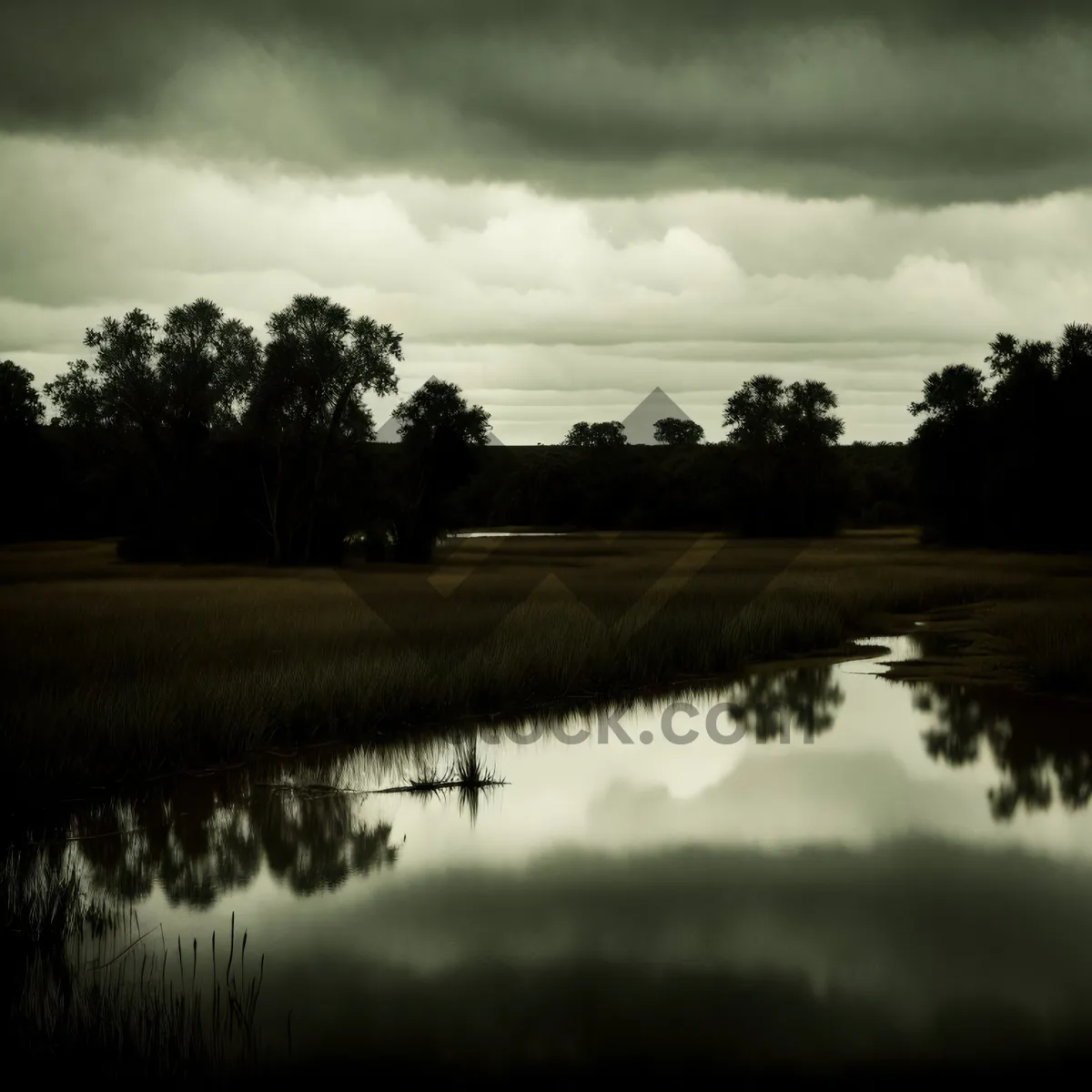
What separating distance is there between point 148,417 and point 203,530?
573 cm

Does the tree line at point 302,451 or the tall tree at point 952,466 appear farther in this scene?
the tall tree at point 952,466

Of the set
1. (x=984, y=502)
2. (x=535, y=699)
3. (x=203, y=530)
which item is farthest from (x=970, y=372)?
(x=535, y=699)

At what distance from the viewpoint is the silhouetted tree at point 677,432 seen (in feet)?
543

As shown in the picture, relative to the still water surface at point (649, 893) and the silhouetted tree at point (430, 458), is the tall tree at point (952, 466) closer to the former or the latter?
the silhouetted tree at point (430, 458)

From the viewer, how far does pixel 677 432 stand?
547 ft

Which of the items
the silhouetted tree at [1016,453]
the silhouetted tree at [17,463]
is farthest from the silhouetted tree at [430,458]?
the silhouetted tree at [1016,453]

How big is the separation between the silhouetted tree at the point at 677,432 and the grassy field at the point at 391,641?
126 m

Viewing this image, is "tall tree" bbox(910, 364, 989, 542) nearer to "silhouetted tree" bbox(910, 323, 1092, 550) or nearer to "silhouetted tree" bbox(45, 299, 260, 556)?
"silhouetted tree" bbox(910, 323, 1092, 550)

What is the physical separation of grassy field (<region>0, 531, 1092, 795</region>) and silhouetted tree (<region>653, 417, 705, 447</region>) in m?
126

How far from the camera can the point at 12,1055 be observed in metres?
5.66

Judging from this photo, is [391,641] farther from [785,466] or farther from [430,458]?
[785,466]

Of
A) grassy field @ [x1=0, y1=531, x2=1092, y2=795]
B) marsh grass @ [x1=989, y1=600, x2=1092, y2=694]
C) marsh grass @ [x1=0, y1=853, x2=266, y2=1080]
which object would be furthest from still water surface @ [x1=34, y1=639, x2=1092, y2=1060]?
marsh grass @ [x1=989, y1=600, x2=1092, y2=694]

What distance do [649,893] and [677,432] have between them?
6310 inches

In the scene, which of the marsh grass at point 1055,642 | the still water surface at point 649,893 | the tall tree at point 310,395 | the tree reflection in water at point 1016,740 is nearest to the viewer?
the still water surface at point 649,893
